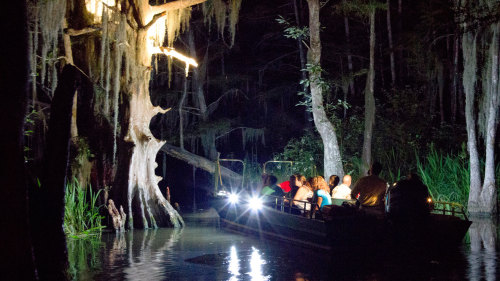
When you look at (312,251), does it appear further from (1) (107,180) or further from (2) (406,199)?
(1) (107,180)

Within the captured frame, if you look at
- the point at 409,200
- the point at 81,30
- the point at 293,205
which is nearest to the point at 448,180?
the point at 293,205

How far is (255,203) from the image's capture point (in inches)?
545

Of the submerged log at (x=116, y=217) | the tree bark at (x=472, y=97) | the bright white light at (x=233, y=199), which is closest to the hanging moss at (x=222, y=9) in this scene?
the bright white light at (x=233, y=199)

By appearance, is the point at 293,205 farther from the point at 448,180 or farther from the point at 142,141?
the point at 448,180

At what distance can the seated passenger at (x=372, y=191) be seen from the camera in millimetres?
11250

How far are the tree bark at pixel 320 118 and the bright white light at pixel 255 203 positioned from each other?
4.09 meters

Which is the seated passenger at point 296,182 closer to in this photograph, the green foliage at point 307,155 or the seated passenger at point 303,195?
the seated passenger at point 303,195

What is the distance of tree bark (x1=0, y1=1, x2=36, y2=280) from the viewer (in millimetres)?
4777

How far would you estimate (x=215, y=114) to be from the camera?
31828mm

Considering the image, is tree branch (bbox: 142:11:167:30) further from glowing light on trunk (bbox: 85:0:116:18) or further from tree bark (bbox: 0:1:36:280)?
tree bark (bbox: 0:1:36:280)

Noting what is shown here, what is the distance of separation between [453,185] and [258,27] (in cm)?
1748

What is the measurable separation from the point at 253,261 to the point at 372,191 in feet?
10.1

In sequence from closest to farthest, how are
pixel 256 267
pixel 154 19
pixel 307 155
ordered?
1. pixel 256 267
2. pixel 154 19
3. pixel 307 155

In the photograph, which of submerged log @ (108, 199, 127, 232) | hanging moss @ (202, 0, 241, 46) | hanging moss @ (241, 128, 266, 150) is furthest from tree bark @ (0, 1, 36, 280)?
hanging moss @ (241, 128, 266, 150)
